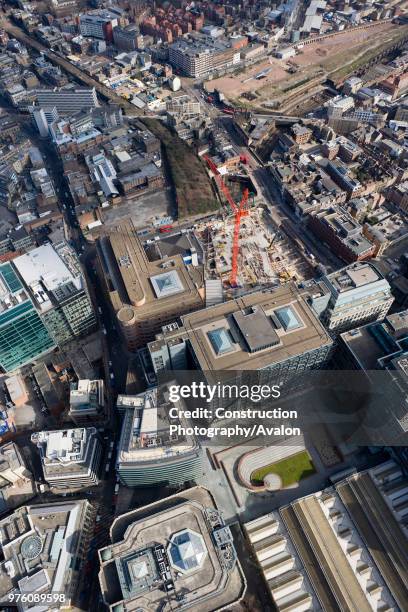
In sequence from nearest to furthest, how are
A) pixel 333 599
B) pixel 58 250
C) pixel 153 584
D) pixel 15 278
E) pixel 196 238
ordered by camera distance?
pixel 153 584 → pixel 333 599 → pixel 15 278 → pixel 58 250 → pixel 196 238

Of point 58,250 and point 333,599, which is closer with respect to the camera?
point 333,599

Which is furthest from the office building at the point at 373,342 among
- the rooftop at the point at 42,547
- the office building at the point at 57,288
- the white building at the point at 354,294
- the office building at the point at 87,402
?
the rooftop at the point at 42,547

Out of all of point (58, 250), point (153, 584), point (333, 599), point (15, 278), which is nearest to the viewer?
point (153, 584)

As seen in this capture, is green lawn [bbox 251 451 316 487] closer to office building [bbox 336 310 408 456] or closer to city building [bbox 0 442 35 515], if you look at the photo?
office building [bbox 336 310 408 456]

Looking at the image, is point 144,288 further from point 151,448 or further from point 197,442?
point 197,442

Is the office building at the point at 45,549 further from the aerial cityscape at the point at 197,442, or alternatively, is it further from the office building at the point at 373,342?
the office building at the point at 373,342

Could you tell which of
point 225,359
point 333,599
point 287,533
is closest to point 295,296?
point 225,359

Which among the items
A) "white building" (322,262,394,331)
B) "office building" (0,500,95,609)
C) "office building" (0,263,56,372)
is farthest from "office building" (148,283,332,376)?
"office building" (0,500,95,609)

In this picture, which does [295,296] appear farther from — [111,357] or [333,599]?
[333,599]
